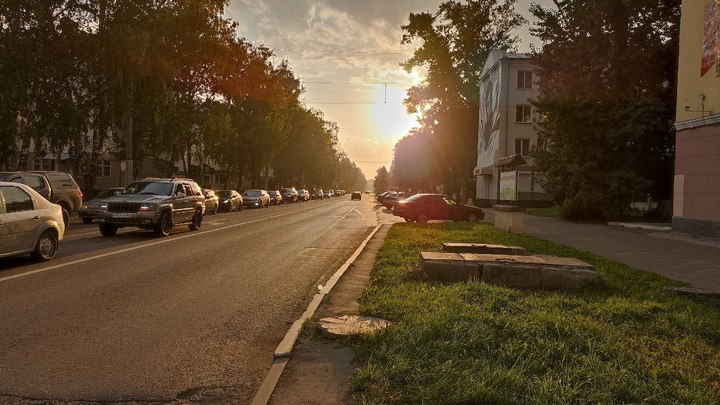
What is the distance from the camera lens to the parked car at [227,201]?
3775 cm

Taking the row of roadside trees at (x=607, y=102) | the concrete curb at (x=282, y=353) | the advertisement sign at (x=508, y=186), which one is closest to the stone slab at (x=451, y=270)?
the concrete curb at (x=282, y=353)

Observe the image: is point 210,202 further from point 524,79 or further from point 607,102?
point 524,79

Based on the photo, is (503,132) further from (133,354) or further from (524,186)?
(133,354)

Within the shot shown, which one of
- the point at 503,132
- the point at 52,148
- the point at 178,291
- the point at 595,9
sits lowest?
the point at 178,291

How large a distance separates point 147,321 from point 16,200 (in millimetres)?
5620

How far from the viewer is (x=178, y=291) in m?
8.19

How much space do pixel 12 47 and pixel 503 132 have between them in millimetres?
37304

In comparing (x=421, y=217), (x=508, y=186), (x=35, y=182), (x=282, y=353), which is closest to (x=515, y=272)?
(x=282, y=353)

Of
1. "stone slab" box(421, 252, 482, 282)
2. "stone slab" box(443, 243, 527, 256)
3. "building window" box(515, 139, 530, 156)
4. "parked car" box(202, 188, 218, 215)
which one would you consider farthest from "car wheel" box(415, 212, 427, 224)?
"building window" box(515, 139, 530, 156)

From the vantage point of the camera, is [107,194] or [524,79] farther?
[524,79]


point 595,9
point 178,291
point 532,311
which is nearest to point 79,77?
point 178,291

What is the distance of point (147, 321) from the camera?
635 cm

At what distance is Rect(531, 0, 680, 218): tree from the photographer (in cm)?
2661

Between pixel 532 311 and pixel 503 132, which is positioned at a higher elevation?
pixel 503 132
